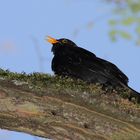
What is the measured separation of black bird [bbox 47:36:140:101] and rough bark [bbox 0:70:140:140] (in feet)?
0.90

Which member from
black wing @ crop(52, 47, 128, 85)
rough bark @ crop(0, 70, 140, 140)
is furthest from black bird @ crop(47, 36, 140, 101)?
rough bark @ crop(0, 70, 140, 140)

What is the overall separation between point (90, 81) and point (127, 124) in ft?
1.47

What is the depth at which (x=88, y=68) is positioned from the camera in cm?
171

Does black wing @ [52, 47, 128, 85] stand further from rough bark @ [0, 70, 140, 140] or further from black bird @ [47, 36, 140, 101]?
rough bark @ [0, 70, 140, 140]

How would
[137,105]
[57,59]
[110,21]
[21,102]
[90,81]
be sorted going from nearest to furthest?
[21,102], [137,105], [90,81], [110,21], [57,59]

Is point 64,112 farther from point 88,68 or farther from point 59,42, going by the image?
point 59,42

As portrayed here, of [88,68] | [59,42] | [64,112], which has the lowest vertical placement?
[64,112]

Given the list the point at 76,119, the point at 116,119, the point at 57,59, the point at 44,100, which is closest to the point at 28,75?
the point at 44,100

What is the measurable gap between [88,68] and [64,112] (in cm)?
52

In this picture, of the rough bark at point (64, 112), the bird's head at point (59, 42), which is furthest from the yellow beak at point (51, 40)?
the rough bark at point (64, 112)

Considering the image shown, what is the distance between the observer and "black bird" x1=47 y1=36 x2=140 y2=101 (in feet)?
5.39

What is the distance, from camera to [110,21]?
2.04 meters

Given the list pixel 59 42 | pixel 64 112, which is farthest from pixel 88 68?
pixel 59 42

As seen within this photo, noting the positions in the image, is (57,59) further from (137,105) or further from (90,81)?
(137,105)
